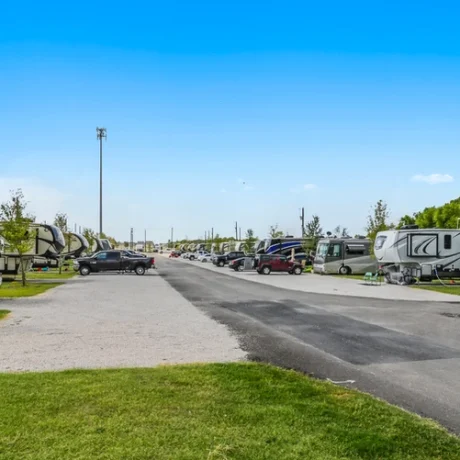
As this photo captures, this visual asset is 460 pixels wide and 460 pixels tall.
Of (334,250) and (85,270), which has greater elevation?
(334,250)

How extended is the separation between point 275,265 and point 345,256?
5.26 meters

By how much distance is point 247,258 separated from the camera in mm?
44656

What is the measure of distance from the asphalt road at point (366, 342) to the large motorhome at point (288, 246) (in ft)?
96.0

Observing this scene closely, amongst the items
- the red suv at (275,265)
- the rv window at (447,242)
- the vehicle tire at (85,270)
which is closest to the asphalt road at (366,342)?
the rv window at (447,242)

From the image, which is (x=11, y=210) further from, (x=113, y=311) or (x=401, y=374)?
(x=401, y=374)

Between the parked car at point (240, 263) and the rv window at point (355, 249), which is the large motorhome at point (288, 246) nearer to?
the parked car at point (240, 263)

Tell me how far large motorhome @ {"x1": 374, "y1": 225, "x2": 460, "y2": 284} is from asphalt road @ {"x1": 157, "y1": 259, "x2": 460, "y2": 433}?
30.7 feet

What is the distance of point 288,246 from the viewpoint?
160 ft

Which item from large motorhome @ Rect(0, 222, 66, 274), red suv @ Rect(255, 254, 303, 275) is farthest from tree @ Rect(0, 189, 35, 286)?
red suv @ Rect(255, 254, 303, 275)

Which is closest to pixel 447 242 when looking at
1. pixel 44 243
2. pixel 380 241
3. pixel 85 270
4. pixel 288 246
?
pixel 380 241

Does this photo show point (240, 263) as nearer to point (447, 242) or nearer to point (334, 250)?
point (334, 250)

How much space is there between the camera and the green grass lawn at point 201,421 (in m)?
4.51

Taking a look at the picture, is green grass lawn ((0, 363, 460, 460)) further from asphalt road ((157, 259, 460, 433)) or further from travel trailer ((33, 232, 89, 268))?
travel trailer ((33, 232, 89, 268))

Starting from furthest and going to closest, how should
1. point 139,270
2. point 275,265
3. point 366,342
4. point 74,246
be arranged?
1. point 74,246
2. point 275,265
3. point 139,270
4. point 366,342
